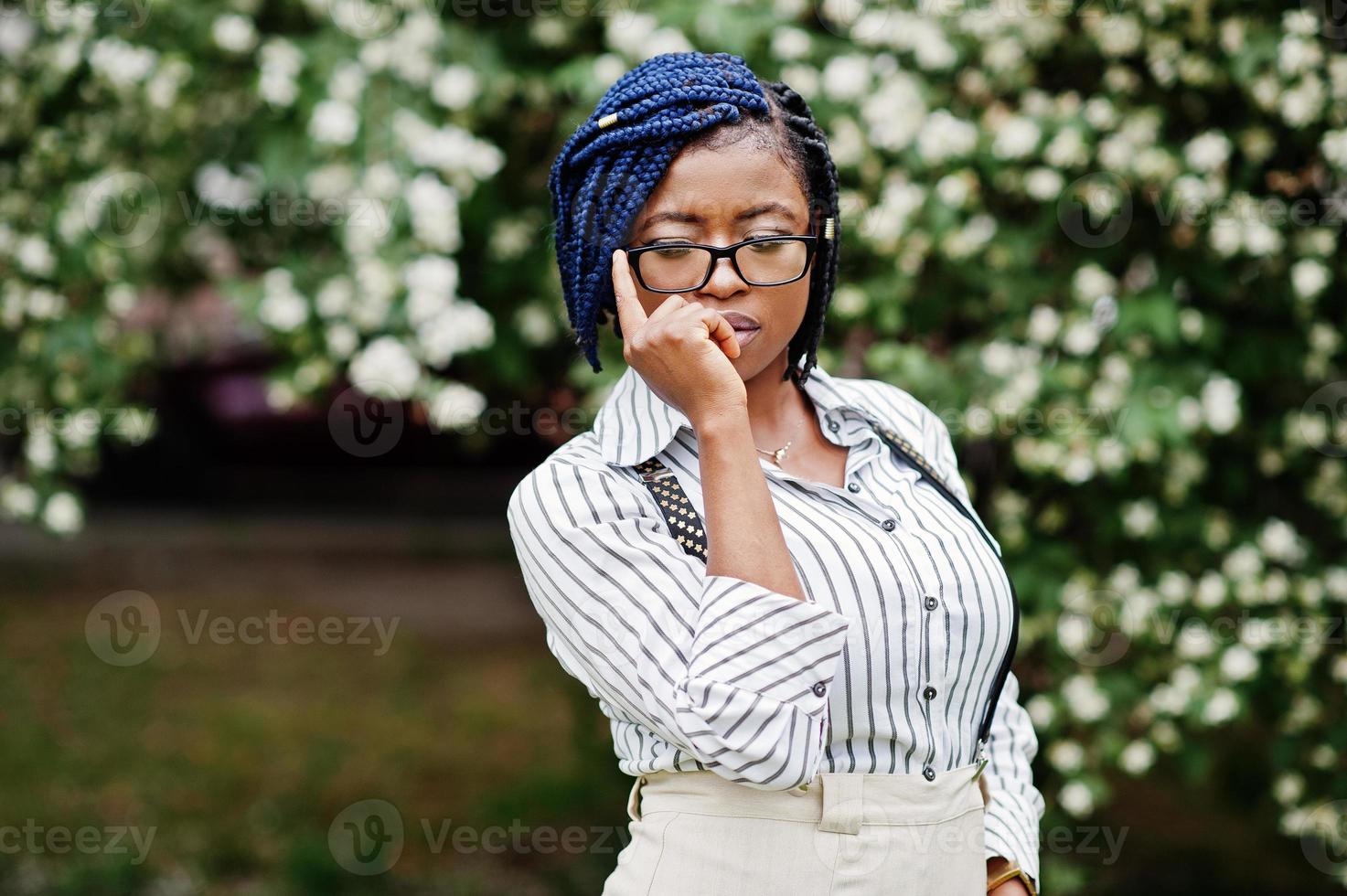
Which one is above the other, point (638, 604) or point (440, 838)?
point (638, 604)

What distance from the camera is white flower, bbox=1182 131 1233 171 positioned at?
286 cm

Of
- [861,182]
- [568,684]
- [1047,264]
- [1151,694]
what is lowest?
[568,684]

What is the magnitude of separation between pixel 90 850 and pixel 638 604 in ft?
12.2

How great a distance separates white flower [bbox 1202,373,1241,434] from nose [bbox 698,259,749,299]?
170 centimetres

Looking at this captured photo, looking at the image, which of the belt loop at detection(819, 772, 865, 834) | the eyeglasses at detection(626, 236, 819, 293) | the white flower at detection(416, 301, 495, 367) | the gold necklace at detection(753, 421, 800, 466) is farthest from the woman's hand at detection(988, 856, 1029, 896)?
the white flower at detection(416, 301, 495, 367)

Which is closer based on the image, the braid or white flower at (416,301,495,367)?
the braid

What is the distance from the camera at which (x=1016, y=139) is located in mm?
2881

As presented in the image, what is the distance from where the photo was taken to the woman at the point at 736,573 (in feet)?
4.60

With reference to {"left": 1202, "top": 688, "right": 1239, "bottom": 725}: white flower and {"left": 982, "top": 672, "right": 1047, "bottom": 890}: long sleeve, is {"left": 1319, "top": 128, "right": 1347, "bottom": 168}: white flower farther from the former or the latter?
{"left": 982, "top": 672, "right": 1047, "bottom": 890}: long sleeve

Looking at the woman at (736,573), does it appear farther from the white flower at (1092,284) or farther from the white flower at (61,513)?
the white flower at (61,513)

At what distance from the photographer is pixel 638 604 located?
1.43m

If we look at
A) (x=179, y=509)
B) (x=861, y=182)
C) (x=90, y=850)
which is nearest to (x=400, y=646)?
(x=90, y=850)

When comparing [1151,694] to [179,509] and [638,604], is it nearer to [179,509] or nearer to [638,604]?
[638,604]

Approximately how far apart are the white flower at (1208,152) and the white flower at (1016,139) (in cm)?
36
